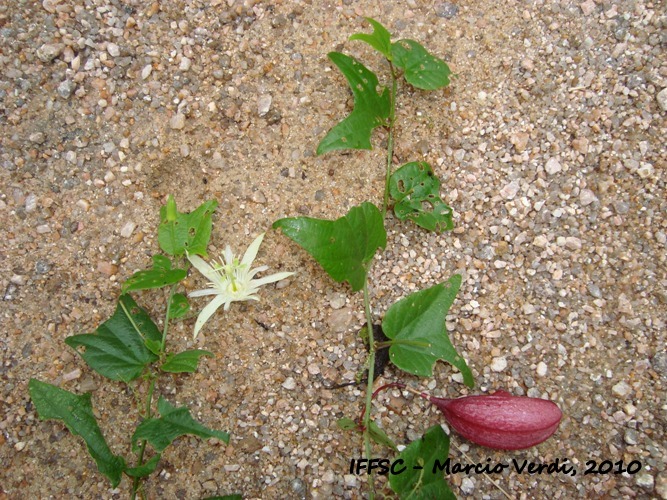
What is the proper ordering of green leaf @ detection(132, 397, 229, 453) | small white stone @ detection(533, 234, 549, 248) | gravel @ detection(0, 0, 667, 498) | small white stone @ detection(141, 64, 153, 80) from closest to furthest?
green leaf @ detection(132, 397, 229, 453) < gravel @ detection(0, 0, 667, 498) < small white stone @ detection(533, 234, 549, 248) < small white stone @ detection(141, 64, 153, 80)

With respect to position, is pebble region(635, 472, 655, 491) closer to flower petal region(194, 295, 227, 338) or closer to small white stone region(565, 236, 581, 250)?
small white stone region(565, 236, 581, 250)

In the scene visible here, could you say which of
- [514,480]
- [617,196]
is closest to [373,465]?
[514,480]

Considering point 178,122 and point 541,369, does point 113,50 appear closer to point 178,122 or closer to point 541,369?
point 178,122

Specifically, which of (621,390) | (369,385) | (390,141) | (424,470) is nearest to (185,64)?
(390,141)

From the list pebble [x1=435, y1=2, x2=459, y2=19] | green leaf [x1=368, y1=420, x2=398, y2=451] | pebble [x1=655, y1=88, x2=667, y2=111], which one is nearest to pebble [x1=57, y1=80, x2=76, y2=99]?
pebble [x1=435, y1=2, x2=459, y2=19]

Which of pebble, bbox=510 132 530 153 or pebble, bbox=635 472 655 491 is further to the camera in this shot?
pebble, bbox=510 132 530 153

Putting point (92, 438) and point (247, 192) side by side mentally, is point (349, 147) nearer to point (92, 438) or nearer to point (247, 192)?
point (247, 192)
